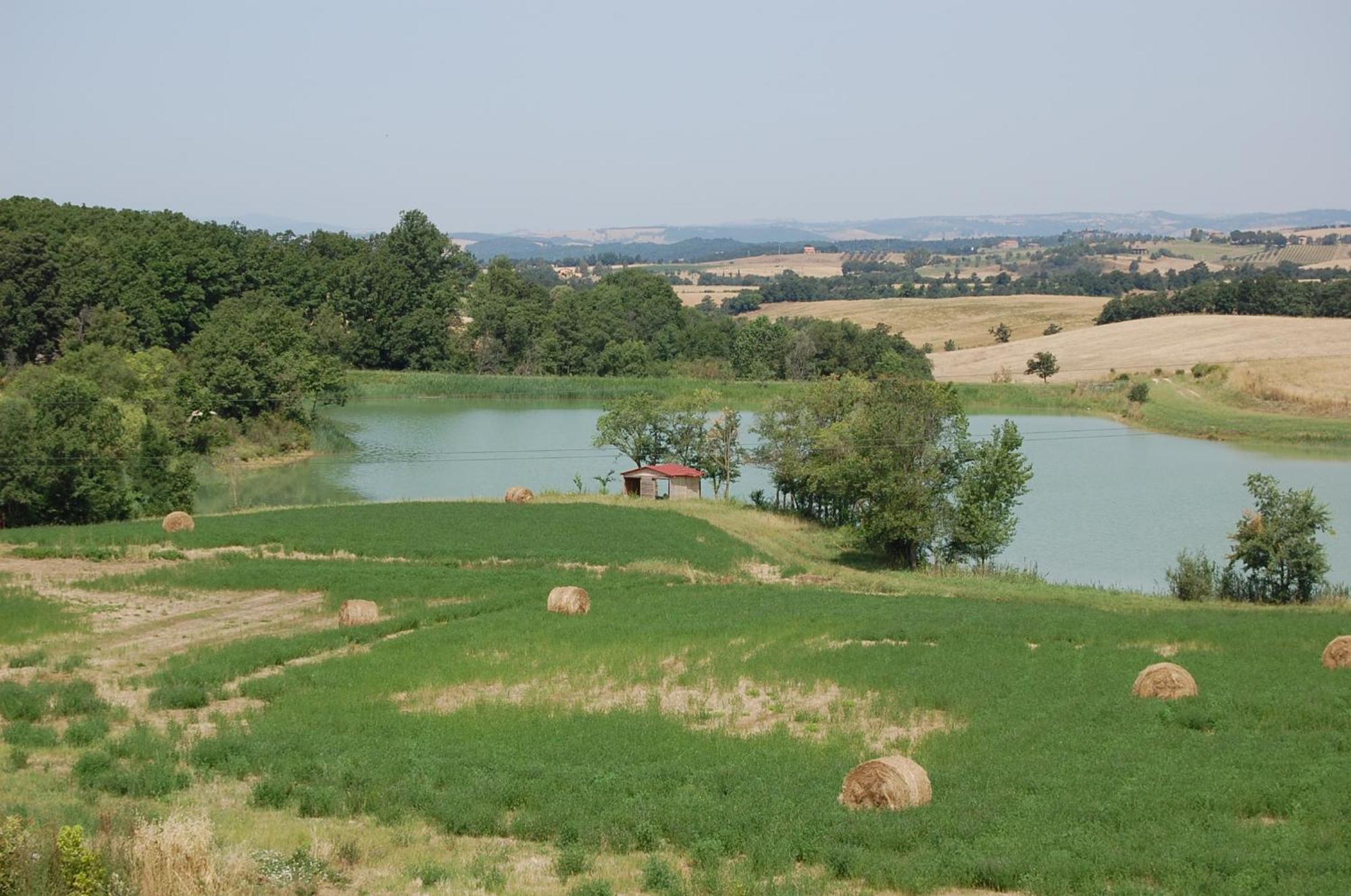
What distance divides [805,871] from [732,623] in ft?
48.8

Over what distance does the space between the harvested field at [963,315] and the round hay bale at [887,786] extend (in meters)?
111

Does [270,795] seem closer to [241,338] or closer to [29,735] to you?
[29,735]

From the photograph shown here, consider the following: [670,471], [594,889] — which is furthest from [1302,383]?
[594,889]

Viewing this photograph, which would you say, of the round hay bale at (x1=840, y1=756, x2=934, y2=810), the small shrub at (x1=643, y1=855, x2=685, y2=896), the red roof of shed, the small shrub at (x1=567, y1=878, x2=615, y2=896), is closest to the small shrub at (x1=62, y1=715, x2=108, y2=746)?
the small shrub at (x1=567, y1=878, x2=615, y2=896)

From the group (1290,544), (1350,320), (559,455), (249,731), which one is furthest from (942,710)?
(1350,320)

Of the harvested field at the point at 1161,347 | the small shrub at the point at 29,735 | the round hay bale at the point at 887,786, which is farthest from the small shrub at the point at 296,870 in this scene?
the harvested field at the point at 1161,347

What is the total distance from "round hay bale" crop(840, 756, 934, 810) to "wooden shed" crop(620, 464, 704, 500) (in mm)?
41671

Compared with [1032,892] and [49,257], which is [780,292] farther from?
[1032,892]

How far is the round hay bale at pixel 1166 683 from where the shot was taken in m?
19.6

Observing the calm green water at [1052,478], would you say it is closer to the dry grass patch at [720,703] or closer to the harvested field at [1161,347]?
the harvested field at [1161,347]

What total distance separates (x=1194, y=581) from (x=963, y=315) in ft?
373

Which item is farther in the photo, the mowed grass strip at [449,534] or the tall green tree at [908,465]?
the tall green tree at [908,465]

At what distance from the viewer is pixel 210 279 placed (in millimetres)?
102688

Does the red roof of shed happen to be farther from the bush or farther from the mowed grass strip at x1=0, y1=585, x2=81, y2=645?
the mowed grass strip at x1=0, y1=585, x2=81, y2=645
